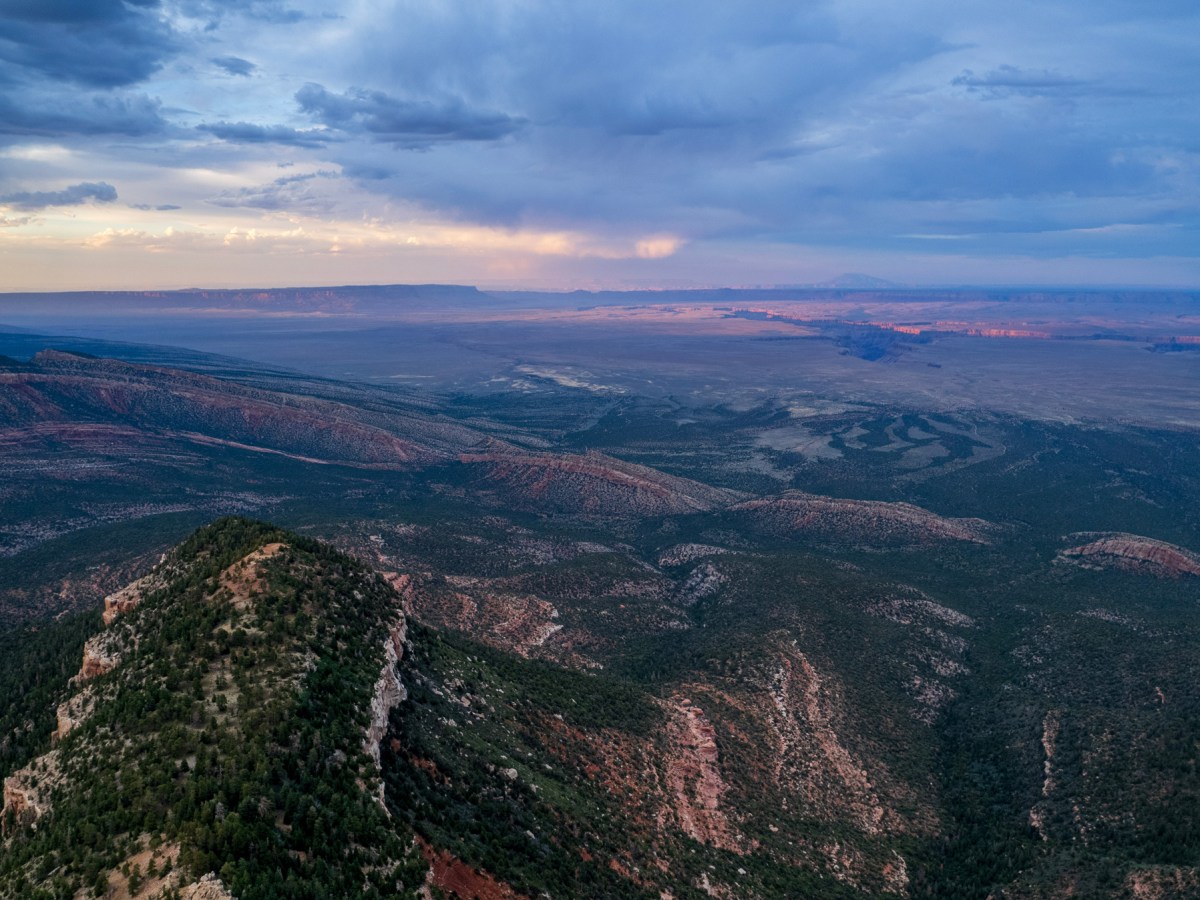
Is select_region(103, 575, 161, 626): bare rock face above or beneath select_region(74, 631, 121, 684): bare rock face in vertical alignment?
above

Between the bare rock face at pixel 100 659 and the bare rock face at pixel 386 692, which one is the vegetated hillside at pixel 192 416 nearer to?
the bare rock face at pixel 386 692

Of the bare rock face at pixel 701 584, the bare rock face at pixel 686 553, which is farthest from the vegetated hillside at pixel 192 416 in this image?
the bare rock face at pixel 701 584

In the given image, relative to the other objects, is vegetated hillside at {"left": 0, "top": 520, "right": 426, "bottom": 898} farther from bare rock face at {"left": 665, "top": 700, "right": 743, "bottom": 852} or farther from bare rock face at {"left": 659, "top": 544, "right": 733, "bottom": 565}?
bare rock face at {"left": 659, "top": 544, "right": 733, "bottom": 565}

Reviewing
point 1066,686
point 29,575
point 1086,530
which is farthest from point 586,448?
point 1066,686

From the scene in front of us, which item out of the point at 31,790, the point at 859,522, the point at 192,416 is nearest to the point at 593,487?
the point at 859,522

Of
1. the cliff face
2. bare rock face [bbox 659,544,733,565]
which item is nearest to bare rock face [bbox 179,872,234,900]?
bare rock face [bbox 659,544,733,565]

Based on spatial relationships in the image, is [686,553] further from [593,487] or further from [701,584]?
[593,487]
